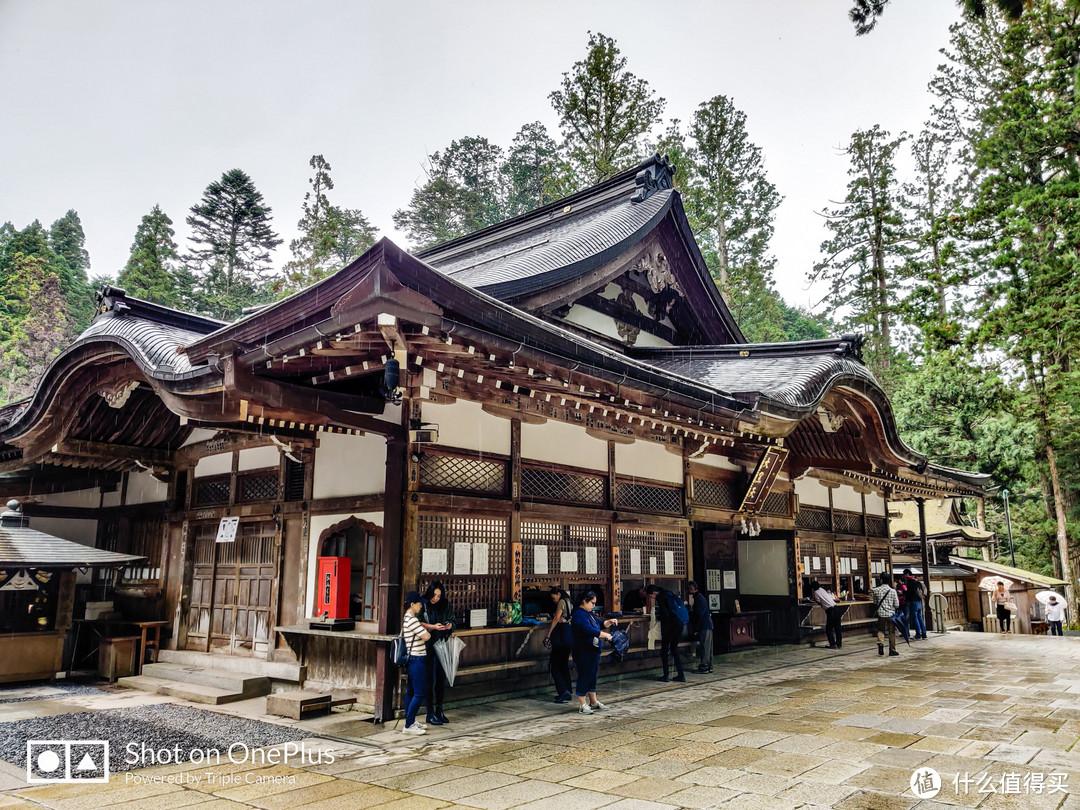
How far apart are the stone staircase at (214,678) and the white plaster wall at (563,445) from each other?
4265 millimetres

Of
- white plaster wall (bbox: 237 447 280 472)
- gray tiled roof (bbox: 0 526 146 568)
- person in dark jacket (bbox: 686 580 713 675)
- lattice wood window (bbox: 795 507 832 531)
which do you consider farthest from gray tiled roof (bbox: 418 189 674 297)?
lattice wood window (bbox: 795 507 832 531)

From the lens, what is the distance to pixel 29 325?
3684cm

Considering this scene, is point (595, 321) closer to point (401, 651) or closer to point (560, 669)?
point (560, 669)

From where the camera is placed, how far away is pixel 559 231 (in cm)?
1527

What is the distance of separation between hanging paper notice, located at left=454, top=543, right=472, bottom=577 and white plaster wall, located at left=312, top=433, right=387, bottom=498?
1.24 meters

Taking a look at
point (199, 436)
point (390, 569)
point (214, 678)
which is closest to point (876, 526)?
point (390, 569)

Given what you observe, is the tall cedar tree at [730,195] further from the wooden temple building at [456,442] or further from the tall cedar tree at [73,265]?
the tall cedar tree at [73,265]

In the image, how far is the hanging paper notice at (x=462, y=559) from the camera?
29.3 ft

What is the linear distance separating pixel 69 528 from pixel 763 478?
1384 centimetres

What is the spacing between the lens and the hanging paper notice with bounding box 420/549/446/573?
8539 millimetres

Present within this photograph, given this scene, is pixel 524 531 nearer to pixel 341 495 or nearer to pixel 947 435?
pixel 341 495

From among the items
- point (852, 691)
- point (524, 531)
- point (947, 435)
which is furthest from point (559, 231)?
point (947, 435)

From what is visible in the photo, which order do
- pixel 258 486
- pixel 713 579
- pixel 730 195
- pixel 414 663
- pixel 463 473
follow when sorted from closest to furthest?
1. pixel 414 663
2. pixel 463 473
3. pixel 258 486
4. pixel 713 579
5. pixel 730 195

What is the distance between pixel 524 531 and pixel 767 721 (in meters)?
3.84
